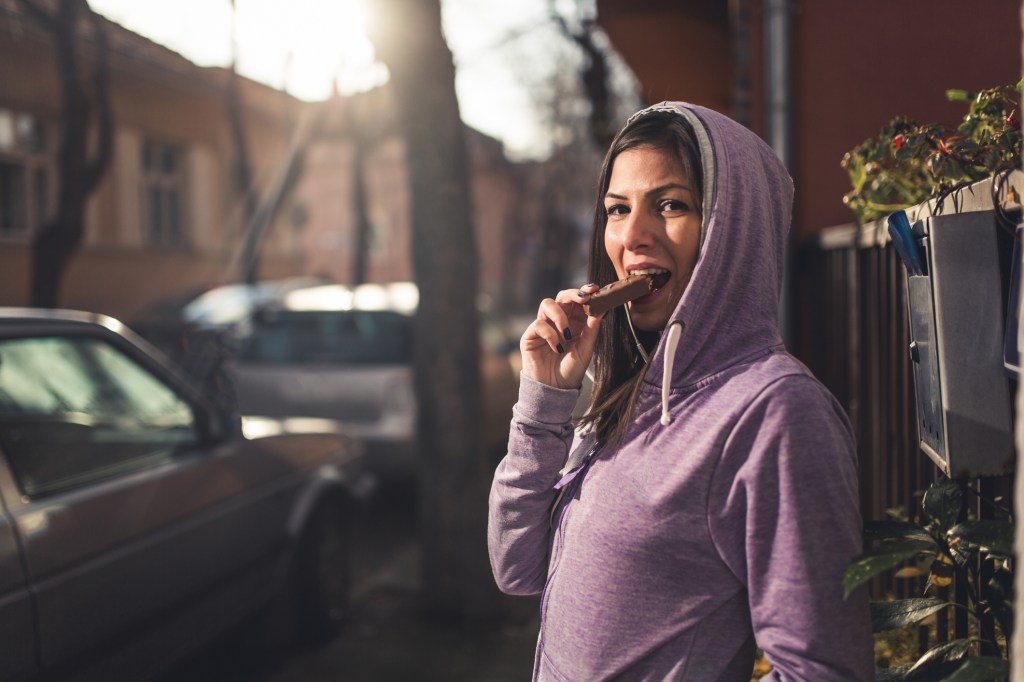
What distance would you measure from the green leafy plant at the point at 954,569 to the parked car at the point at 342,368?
5.20 meters

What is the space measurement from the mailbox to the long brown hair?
407 millimetres

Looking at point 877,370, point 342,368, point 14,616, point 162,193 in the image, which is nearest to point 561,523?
point 14,616

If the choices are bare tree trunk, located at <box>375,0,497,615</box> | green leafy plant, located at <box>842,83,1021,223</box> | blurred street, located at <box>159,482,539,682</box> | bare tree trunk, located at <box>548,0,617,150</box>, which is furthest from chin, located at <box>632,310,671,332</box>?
bare tree trunk, located at <box>548,0,617,150</box>

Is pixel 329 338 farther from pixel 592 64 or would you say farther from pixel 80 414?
pixel 592 64

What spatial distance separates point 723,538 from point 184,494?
2571 mm

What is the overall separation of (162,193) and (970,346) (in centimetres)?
1691

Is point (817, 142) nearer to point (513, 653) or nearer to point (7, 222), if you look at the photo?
point (513, 653)

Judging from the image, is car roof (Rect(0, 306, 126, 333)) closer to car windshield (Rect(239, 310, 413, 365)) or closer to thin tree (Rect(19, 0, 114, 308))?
car windshield (Rect(239, 310, 413, 365))

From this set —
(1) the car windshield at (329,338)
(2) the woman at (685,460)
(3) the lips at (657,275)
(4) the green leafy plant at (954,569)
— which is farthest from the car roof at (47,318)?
(1) the car windshield at (329,338)

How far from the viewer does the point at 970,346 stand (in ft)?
5.04

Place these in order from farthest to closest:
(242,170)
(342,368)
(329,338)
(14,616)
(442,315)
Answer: (242,170)
(329,338)
(342,368)
(442,315)
(14,616)

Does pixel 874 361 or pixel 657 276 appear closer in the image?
pixel 657 276

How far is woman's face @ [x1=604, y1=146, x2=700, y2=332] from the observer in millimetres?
1578

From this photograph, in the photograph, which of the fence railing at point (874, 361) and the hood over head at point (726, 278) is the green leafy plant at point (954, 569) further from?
the fence railing at point (874, 361)
